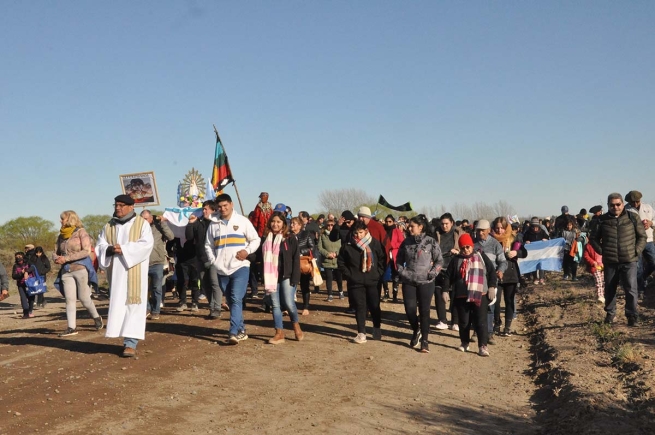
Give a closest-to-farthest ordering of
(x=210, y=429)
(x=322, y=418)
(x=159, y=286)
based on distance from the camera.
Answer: (x=210, y=429), (x=322, y=418), (x=159, y=286)

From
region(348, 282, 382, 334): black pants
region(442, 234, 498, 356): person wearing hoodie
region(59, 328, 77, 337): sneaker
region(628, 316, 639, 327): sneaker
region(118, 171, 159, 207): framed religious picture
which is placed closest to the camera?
region(442, 234, 498, 356): person wearing hoodie

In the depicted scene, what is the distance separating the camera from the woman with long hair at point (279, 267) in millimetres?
10570

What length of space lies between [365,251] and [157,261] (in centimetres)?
418

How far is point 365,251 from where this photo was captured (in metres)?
11.1

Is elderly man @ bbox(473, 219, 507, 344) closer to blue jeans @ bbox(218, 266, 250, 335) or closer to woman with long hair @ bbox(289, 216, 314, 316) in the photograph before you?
blue jeans @ bbox(218, 266, 250, 335)

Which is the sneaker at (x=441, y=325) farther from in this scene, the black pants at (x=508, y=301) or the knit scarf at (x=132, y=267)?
the knit scarf at (x=132, y=267)

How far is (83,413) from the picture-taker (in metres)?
6.88

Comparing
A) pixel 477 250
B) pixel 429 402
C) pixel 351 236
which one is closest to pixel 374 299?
pixel 351 236

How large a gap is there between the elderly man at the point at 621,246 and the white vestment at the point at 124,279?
7151mm

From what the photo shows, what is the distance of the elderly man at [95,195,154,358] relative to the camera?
9492mm

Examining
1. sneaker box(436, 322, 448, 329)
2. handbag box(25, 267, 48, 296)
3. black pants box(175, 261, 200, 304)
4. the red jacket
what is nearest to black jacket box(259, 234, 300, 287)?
sneaker box(436, 322, 448, 329)

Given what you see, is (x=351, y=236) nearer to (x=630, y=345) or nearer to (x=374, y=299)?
(x=374, y=299)

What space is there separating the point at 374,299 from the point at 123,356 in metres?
3.89

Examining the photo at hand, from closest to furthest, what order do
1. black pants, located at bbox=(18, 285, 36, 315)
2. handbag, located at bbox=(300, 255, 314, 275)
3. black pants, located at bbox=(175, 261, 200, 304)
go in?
handbag, located at bbox=(300, 255, 314, 275)
black pants, located at bbox=(175, 261, 200, 304)
black pants, located at bbox=(18, 285, 36, 315)
